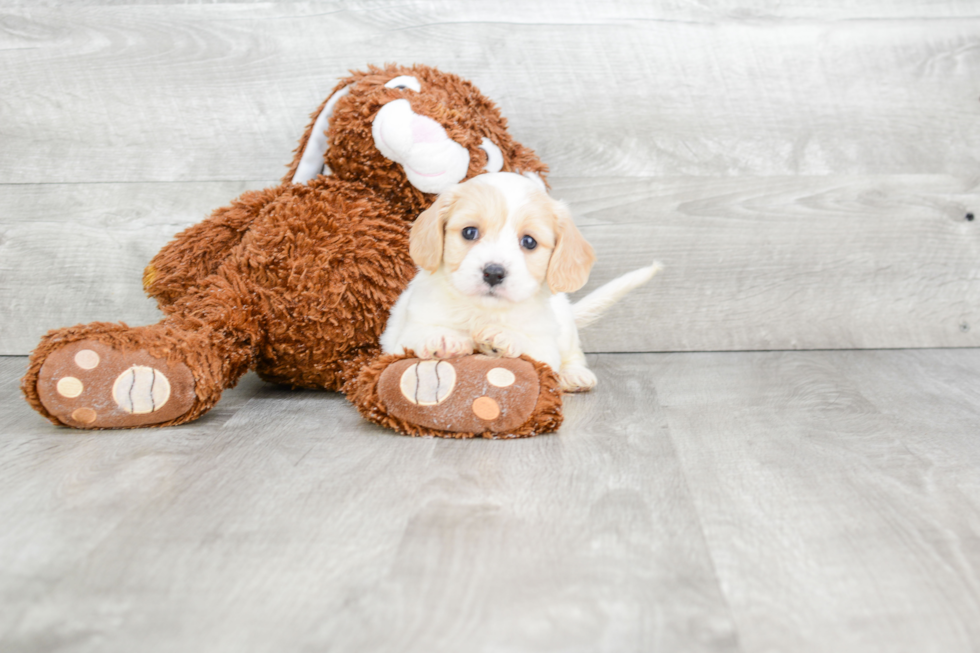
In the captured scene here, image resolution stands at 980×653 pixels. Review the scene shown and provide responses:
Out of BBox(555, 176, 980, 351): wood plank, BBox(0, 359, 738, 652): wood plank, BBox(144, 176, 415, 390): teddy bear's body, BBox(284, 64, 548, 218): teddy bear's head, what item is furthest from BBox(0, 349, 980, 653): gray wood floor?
BBox(555, 176, 980, 351): wood plank

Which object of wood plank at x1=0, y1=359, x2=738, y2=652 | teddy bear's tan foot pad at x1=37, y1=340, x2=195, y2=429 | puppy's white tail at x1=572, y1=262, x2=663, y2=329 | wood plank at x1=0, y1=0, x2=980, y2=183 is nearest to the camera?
wood plank at x1=0, y1=359, x2=738, y2=652

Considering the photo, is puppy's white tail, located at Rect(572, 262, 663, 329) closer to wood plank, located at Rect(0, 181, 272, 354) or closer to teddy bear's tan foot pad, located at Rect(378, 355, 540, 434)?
teddy bear's tan foot pad, located at Rect(378, 355, 540, 434)

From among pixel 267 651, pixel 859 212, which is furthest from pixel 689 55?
pixel 267 651

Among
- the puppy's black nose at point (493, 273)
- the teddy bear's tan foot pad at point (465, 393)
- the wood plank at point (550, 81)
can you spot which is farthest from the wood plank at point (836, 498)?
the wood plank at point (550, 81)

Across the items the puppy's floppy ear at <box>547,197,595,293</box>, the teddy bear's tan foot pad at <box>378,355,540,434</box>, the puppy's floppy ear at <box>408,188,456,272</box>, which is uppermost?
the puppy's floppy ear at <box>408,188,456,272</box>

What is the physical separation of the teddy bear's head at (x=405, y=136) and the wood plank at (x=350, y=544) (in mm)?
410

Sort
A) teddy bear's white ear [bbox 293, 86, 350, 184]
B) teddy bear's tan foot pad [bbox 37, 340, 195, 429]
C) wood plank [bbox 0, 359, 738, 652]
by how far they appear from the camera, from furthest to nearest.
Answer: teddy bear's white ear [bbox 293, 86, 350, 184]
teddy bear's tan foot pad [bbox 37, 340, 195, 429]
wood plank [bbox 0, 359, 738, 652]

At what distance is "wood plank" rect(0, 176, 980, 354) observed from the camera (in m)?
Answer: 1.68

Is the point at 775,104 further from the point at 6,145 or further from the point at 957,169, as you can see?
the point at 6,145

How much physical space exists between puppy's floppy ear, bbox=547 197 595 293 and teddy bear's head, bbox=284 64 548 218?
209 millimetres

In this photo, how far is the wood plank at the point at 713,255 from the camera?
1685mm

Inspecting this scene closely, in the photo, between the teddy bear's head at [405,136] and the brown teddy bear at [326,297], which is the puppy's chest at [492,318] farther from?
the teddy bear's head at [405,136]

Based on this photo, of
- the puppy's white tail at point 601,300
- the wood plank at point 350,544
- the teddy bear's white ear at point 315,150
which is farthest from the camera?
the puppy's white tail at point 601,300

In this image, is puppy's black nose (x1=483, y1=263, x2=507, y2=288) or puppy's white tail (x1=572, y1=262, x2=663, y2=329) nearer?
puppy's black nose (x1=483, y1=263, x2=507, y2=288)
